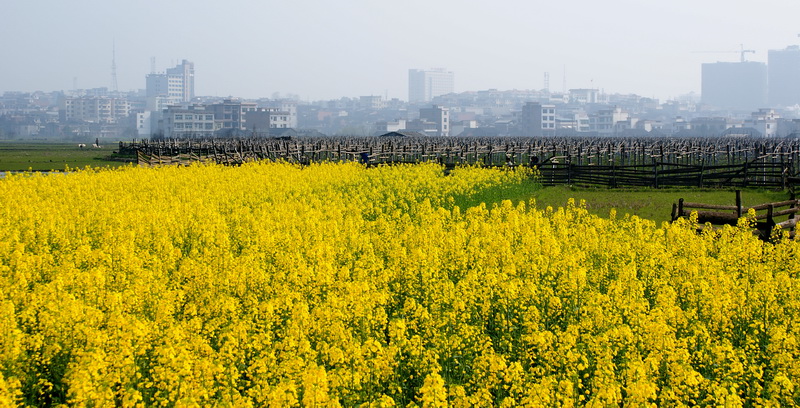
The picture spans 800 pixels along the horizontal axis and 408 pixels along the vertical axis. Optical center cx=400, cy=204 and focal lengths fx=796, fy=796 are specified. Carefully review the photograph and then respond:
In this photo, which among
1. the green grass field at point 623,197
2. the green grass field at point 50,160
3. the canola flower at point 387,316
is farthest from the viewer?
the green grass field at point 50,160

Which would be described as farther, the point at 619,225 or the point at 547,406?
the point at 619,225

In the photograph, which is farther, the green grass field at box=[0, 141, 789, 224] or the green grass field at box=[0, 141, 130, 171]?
the green grass field at box=[0, 141, 130, 171]

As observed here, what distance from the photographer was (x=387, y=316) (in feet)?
31.4

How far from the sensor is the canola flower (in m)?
7.06

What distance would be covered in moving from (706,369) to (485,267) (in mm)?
4352

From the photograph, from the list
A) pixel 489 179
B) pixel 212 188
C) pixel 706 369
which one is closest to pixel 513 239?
pixel 706 369

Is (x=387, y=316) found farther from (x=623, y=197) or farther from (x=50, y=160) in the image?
(x=50, y=160)

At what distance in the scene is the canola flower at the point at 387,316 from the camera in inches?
278

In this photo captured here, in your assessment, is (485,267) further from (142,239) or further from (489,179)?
(489,179)

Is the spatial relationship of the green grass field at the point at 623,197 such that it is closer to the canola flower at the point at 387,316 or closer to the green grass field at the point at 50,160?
the canola flower at the point at 387,316

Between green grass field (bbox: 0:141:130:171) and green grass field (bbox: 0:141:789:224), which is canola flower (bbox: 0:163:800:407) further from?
green grass field (bbox: 0:141:130:171)

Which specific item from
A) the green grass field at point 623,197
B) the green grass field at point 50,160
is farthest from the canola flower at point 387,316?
the green grass field at point 50,160

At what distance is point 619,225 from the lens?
59.2ft

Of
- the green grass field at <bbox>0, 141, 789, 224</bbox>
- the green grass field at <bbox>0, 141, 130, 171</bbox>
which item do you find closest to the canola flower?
the green grass field at <bbox>0, 141, 789, 224</bbox>
